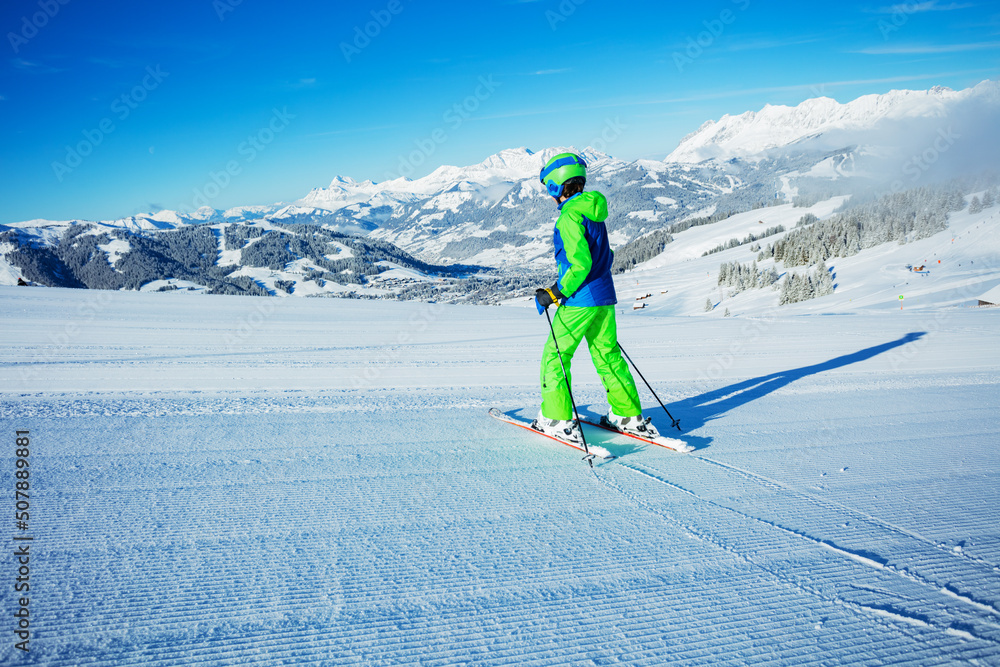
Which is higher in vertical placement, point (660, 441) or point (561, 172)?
point (561, 172)

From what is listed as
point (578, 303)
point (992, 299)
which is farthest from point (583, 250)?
point (992, 299)

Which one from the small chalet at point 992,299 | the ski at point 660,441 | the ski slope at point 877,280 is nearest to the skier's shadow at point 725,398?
the ski at point 660,441

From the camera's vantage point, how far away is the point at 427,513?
2.86 m

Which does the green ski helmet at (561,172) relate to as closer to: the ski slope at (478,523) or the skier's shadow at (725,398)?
the ski slope at (478,523)

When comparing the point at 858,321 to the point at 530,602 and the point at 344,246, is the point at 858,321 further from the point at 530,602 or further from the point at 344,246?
the point at 344,246

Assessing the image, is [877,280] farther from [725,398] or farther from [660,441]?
[660,441]

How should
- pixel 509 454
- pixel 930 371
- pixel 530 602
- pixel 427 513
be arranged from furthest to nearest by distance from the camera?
pixel 930 371
pixel 509 454
pixel 427 513
pixel 530 602

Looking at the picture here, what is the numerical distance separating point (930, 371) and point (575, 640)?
23.9 feet

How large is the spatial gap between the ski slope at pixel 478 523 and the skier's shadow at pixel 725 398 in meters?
0.05

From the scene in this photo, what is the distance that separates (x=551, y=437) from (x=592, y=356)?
0.75 m

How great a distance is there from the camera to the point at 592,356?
4184mm

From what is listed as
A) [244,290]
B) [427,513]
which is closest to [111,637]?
A: [427,513]

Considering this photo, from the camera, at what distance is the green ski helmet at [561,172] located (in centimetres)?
408

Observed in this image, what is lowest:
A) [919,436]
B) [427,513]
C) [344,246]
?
[919,436]
